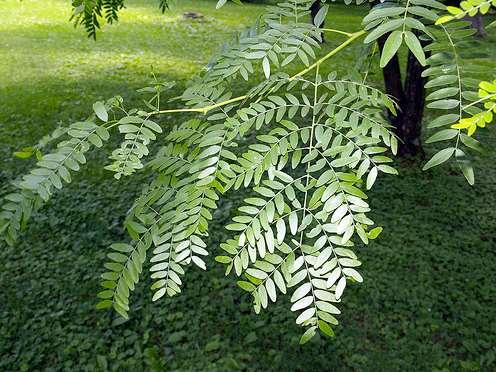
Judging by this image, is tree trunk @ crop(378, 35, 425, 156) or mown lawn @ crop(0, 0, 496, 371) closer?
mown lawn @ crop(0, 0, 496, 371)

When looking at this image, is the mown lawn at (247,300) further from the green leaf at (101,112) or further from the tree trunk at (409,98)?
the green leaf at (101,112)

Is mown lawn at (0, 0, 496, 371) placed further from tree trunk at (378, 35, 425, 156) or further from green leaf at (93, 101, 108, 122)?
green leaf at (93, 101, 108, 122)

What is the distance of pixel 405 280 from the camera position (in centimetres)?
350

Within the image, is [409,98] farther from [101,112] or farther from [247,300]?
[101,112]

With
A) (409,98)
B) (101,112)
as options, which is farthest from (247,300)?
(101,112)

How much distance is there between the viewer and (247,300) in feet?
11.3

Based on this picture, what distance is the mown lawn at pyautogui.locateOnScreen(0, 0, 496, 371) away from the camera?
303cm

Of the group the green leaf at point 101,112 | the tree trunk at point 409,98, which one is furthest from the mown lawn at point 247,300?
the green leaf at point 101,112

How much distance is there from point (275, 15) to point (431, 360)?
2.45 m

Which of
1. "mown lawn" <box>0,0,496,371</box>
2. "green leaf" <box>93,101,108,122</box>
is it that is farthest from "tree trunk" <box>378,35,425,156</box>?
"green leaf" <box>93,101,108,122</box>

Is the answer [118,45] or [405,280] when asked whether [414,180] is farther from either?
[118,45]

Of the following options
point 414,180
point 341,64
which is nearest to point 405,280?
point 414,180

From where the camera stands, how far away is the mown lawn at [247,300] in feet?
9.93

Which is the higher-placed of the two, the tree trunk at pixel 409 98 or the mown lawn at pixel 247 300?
the tree trunk at pixel 409 98
